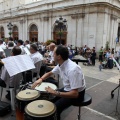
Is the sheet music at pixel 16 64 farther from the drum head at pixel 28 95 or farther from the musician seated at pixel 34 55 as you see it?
the musician seated at pixel 34 55

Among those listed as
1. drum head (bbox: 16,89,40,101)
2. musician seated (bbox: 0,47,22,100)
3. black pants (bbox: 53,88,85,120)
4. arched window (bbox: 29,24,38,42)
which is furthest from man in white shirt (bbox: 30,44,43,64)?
arched window (bbox: 29,24,38,42)

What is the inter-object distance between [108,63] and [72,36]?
8.76 metres

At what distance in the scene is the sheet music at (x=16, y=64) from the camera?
3.18 metres

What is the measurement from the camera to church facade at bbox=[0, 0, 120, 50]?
16469 millimetres

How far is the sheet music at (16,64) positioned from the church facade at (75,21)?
1297cm

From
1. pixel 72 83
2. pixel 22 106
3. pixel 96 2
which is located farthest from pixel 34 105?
pixel 96 2

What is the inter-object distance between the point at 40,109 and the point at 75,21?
16.9 metres

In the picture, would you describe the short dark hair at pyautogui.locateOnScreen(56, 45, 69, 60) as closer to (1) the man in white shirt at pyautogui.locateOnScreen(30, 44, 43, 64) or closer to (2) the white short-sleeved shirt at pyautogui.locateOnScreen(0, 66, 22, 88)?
(2) the white short-sleeved shirt at pyautogui.locateOnScreen(0, 66, 22, 88)

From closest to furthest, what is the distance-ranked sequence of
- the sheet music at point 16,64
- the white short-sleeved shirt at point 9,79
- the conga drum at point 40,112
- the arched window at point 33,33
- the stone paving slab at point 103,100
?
1. the conga drum at point 40,112
2. the sheet music at point 16,64
3. the white short-sleeved shirt at point 9,79
4. the stone paving slab at point 103,100
5. the arched window at point 33,33

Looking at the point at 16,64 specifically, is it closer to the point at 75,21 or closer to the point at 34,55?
the point at 34,55

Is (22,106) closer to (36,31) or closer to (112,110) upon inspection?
(112,110)

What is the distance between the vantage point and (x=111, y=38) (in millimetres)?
18750

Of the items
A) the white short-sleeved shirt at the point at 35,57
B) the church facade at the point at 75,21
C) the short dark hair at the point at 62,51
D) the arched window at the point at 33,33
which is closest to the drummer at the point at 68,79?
the short dark hair at the point at 62,51

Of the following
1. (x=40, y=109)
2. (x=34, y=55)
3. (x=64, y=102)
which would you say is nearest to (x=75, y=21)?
(x=34, y=55)
